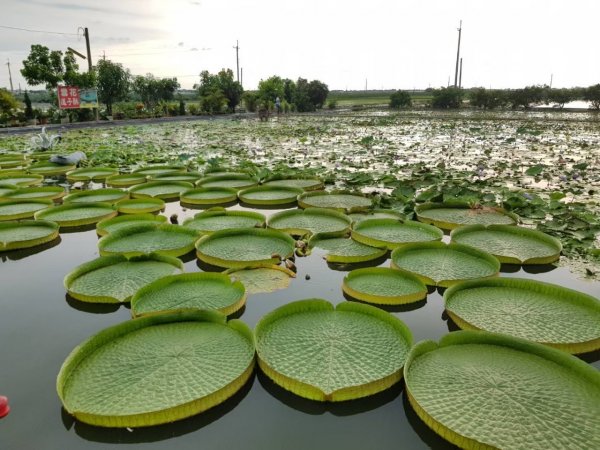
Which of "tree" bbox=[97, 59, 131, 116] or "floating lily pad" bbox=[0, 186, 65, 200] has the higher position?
"tree" bbox=[97, 59, 131, 116]

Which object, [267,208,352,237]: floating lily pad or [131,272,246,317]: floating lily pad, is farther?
[267,208,352,237]: floating lily pad

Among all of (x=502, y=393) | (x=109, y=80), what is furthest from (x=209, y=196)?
(x=109, y=80)

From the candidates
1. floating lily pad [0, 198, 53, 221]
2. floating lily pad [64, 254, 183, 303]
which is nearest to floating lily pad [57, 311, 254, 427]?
floating lily pad [64, 254, 183, 303]

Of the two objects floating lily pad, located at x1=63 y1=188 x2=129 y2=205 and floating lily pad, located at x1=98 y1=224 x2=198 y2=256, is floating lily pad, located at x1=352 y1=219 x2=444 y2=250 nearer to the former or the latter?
floating lily pad, located at x1=98 y1=224 x2=198 y2=256

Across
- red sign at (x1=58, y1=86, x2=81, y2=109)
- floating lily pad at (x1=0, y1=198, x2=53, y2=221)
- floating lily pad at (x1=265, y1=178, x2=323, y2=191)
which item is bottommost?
floating lily pad at (x1=0, y1=198, x2=53, y2=221)

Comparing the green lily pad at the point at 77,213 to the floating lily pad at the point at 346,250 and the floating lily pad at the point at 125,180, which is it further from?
the floating lily pad at the point at 346,250

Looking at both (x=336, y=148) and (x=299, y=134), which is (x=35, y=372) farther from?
(x=299, y=134)

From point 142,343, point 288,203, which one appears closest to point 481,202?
point 288,203

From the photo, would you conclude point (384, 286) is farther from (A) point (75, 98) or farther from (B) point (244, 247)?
(A) point (75, 98)

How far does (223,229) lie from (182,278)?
3.34ft

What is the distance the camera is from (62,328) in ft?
7.75

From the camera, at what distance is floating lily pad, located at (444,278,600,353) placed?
2072mm

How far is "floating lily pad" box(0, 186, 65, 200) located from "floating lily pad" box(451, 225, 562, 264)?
184 inches

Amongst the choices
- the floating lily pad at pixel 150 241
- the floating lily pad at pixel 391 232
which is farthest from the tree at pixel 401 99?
the floating lily pad at pixel 150 241
